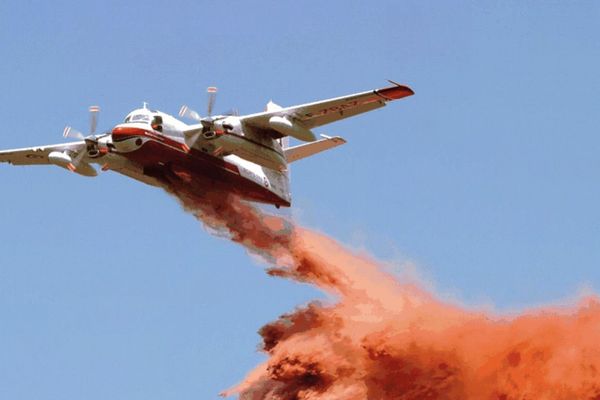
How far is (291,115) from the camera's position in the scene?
5191 cm

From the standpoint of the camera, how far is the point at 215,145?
52469 mm

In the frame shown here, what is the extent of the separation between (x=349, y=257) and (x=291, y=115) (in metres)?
7.61

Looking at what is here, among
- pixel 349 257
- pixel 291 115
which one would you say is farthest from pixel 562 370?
pixel 291 115

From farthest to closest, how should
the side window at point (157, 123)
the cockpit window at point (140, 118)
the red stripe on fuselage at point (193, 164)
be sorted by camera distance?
the cockpit window at point (140, 118) < the side window at point (157, 123) < the red stripe on fuselage at point (193, 164)

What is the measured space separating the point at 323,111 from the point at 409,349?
10762 mm

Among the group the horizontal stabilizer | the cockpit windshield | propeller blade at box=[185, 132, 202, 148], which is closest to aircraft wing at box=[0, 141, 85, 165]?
the cockpit windshield

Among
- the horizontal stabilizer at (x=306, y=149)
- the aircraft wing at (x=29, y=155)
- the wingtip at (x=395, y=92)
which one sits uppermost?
the aircraft wing at (x=29, y=155)

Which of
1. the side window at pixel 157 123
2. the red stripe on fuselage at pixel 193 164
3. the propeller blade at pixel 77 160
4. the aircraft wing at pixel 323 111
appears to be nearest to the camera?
the aircraft wing at pixel 323 111

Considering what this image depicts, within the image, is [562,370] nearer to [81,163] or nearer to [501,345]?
Result: [501,345]

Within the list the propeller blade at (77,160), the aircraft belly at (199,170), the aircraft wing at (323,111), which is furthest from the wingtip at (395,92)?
the propeller blade at (77,160)

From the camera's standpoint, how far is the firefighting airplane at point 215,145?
168ft

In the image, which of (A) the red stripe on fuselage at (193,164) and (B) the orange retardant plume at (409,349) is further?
(A) the red stripe on fuselage at (193,164)

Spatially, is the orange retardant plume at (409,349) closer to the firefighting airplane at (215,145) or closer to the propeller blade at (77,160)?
the firefighting airplane at (215,145)

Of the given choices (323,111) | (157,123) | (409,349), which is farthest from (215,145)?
(409,349)
